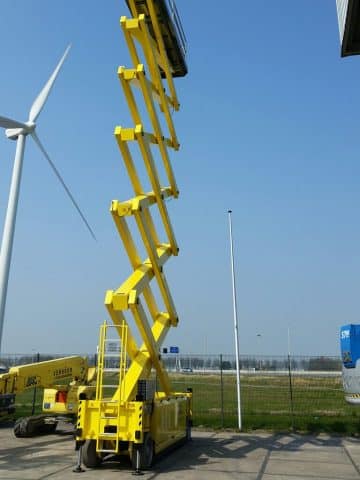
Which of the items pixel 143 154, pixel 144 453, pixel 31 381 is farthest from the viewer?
pixel 31 381

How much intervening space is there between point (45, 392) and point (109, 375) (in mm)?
6020

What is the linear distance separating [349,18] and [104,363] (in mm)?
10097

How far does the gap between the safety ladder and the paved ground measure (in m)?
0.66

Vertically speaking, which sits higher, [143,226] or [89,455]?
[143,226]

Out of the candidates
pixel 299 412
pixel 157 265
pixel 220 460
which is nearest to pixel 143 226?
pixel 157 265

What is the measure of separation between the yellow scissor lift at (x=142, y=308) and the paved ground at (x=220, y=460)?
1.67ft

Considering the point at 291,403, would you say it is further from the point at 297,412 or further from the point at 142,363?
the point at 142,363

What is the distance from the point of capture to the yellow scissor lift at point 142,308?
32.7ft

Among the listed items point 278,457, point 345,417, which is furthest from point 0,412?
point 345,417

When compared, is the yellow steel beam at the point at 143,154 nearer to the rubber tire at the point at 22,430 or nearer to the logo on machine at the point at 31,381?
the logo on machine at the point at 31,381

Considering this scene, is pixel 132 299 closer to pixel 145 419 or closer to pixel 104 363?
pixel 104 363

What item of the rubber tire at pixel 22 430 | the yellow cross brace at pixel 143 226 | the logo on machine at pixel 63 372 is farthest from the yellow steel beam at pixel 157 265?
the rubber tire at pixel 22 430

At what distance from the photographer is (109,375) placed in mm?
11195

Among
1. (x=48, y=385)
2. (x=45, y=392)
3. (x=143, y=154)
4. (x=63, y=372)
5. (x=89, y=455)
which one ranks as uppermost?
(x=143, y=154)
